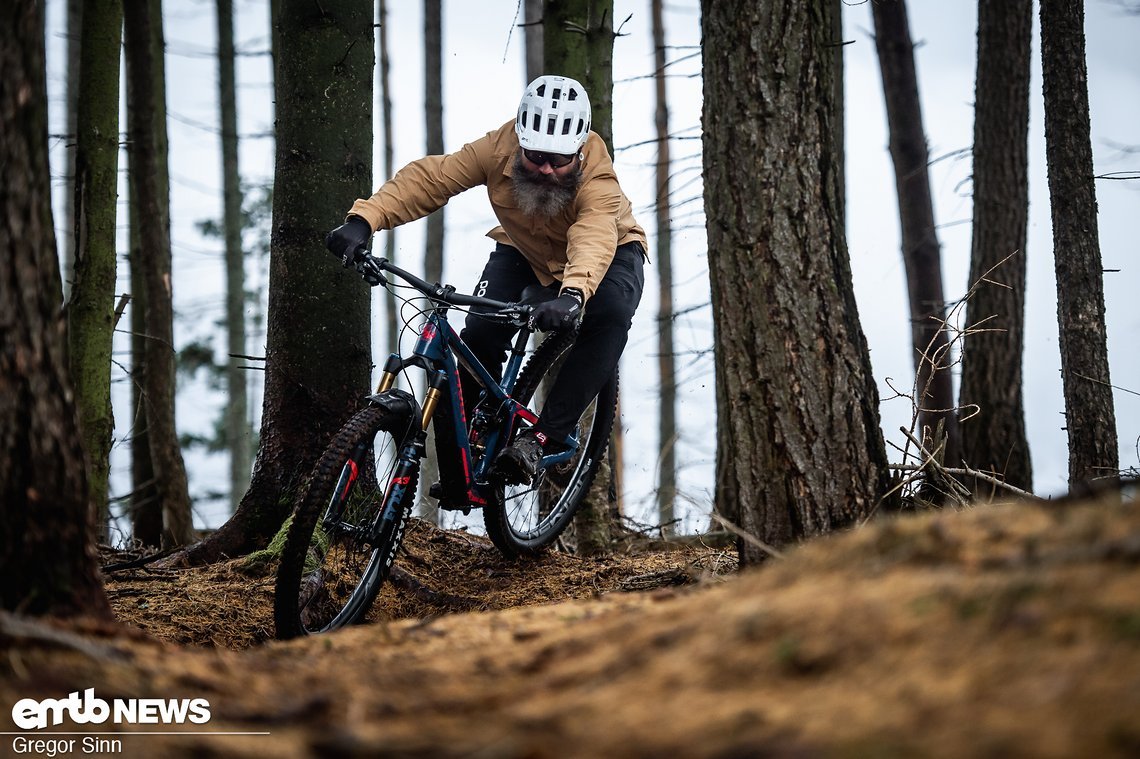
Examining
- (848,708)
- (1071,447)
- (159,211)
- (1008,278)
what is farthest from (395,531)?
(1008,278)

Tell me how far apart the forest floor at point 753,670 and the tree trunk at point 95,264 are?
12.9 ft

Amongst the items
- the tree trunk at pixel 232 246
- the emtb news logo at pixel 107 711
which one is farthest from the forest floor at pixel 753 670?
the tree trunk at pixel 232 246

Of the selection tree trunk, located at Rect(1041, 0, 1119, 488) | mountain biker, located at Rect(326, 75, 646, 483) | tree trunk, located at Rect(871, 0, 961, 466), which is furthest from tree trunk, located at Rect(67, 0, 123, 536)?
tree trunk, located at Rect(871, 0, 961, 466)

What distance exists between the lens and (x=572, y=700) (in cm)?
181

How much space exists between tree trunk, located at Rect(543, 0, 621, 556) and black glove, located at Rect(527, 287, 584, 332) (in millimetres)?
2200

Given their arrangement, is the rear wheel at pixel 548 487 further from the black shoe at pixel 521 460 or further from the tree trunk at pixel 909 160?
the tree trunk at pixel 909 160

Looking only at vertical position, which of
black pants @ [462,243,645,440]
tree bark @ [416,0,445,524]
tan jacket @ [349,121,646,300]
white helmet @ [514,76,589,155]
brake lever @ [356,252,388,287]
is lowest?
black pants @ [462,243,645,440]

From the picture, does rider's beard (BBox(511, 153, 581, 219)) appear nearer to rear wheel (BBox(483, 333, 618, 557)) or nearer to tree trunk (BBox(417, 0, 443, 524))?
rear wheel (BBox(483, 333, 618, 557))

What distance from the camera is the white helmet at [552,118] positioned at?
4.73 m

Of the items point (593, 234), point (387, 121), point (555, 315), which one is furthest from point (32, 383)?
point (387, 121)

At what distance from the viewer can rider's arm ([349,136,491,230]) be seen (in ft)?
15.2

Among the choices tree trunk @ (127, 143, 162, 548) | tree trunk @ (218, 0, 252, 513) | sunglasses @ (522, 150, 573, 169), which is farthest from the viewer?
tree trunk @ (218, 0, 252, 513)

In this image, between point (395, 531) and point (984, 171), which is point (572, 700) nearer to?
point (395, 531)

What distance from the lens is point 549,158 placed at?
477 centimetres
